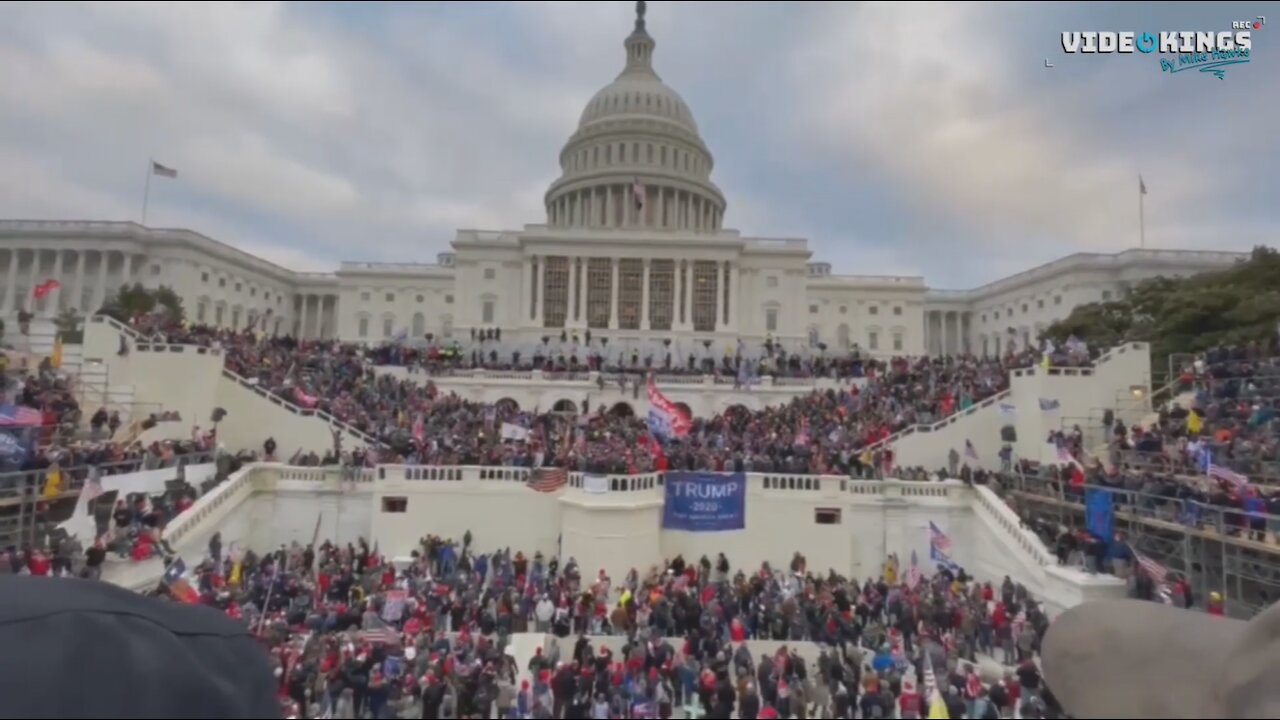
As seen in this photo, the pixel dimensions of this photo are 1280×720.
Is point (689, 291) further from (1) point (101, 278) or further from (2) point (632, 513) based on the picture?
(1) point (101, 278)

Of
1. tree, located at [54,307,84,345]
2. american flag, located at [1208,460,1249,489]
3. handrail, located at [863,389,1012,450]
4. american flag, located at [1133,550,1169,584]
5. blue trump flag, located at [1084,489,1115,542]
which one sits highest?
tree, located at [54,307,84,345]

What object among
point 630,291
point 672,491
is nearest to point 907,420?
point 672,491

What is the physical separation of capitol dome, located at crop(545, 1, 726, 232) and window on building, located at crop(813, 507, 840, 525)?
6799 cm

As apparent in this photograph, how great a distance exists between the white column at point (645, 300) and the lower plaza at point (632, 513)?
83.6 feet

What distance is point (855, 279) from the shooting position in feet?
330

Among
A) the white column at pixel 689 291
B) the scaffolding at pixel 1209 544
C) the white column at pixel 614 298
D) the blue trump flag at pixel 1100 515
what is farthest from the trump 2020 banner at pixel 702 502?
the white column at pixel 689 291

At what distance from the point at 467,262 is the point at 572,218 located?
77.8ft

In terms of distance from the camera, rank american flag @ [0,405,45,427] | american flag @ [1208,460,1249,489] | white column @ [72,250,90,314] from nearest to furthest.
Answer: american flag @ [1208,460,1249,489] < american flag @ [0,405,45,427] < white column @ [72,250,90,314]

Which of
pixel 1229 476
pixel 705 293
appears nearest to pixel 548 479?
pixel 1229 476

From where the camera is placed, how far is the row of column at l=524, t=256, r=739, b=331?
72.4m

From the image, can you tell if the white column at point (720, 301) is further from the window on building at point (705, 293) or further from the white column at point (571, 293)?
the white column at point (571, 293)

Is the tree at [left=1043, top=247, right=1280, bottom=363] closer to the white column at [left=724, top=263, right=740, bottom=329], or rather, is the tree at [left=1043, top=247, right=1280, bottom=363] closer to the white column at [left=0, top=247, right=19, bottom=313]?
the white column at [left=724, top=263, right=740, bottom=329]

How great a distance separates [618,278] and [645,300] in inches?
145

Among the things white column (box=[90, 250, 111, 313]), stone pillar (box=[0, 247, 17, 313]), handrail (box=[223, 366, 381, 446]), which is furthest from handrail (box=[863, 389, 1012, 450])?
white column (box=[90, 250, 111, 313])
